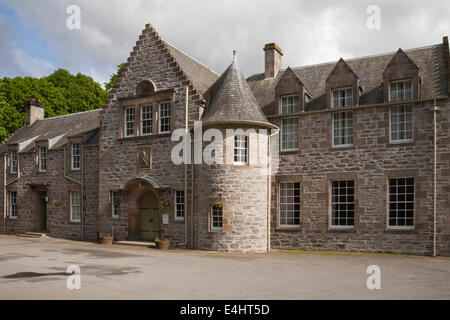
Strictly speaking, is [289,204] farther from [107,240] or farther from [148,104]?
[107,240]

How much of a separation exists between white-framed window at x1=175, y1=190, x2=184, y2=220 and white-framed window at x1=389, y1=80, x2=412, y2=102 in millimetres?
10620

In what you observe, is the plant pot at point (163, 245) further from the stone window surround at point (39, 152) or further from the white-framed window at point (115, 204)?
the stone window surround at point (39, 152)

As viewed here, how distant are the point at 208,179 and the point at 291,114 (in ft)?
16.7

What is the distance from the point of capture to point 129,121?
22562 millimetres

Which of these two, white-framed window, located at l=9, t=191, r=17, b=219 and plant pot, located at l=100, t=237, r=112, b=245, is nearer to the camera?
plant pot, located at l=100, t=237, r=112, b=245

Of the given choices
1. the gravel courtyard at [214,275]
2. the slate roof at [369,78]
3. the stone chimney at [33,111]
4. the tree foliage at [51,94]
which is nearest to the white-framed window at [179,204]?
the gravel courtyard at [214,275]

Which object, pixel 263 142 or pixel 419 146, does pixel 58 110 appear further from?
pixel 419 146

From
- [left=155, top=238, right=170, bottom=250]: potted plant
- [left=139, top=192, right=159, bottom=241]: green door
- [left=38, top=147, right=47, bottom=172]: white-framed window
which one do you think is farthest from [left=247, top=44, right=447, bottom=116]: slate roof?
[left=38, top=147, right=47, bottom=172]: white-framed window

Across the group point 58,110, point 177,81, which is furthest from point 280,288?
point 58,110

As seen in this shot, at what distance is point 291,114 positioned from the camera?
20.1 m

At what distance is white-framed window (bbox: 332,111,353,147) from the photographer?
19094mm

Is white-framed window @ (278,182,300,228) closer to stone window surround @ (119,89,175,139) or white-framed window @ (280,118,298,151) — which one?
white-framed window @ (280,118,298,151)

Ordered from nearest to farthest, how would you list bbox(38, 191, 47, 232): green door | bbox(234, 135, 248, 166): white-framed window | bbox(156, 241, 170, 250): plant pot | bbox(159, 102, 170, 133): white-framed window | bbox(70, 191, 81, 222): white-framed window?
bbox(234, 135, 248, 166): white-framed window < bbox(156, 241, 170, 250): plant pot < bbox(159, 102, 170, 133): white-framed window < bbox(70, 191, 81, 222): white-framed window < bbox(38, 191, 47, 232): green door
